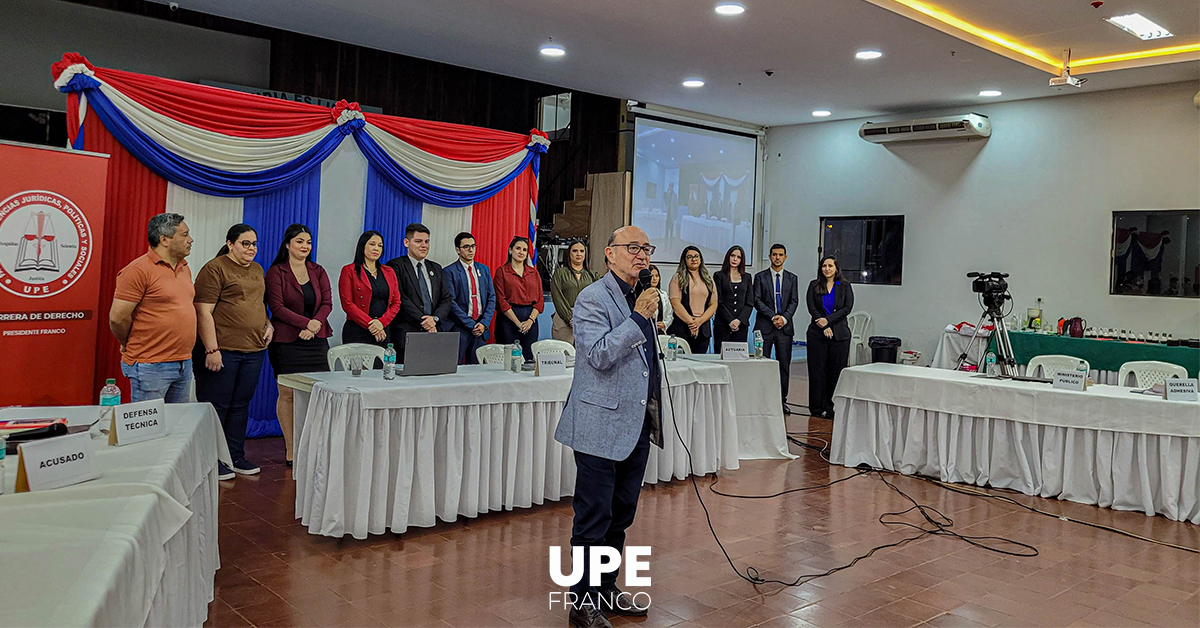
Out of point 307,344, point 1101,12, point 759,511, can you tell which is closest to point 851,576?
point 759,511

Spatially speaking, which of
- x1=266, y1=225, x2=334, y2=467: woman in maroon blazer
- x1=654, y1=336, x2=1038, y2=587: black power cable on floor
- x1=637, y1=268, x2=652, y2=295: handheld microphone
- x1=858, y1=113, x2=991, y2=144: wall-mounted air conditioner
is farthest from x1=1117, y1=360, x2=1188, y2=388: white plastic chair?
x1=266, y1=225, x2=334, y2=467: woman in maroon blazer

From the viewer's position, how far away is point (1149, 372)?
18.7 feet

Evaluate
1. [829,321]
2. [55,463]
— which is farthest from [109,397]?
[829,321]

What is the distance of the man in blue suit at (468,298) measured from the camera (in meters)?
6.14

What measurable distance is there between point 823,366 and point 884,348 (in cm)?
191

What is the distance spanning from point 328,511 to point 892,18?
16.0ft

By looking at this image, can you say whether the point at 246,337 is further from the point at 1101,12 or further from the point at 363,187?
the point at 1101,12

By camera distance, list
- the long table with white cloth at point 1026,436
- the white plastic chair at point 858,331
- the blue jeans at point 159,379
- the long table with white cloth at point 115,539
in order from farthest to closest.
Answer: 1. the white plastic chair at point 858,331
2. the long table with white cloth at point 1026,436
3. the blue jeans at point 159,379
4. the long table with white cloth at point 115,539

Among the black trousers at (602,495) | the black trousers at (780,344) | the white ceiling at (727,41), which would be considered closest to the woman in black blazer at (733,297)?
the black trousers at (780,344)

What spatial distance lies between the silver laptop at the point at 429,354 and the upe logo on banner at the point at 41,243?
219cm

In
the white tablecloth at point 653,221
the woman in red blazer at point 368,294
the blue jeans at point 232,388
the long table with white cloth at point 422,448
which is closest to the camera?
the long table with white cloth at point 422,448

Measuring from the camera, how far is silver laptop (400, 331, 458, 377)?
427 cm

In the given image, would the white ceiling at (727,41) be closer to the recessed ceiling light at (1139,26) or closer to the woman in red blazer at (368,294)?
the recessed ceiling light at (1139,26)

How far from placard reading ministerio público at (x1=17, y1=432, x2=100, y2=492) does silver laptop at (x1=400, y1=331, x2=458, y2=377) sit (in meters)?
2.11
